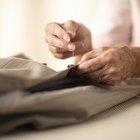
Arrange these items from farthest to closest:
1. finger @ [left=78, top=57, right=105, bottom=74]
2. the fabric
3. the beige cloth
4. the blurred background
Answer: the blurred background, the fabric, finger @ [left=78, top=57, right=105, bottom=74], the beige cloth

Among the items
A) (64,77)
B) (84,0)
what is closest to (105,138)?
(64,77)

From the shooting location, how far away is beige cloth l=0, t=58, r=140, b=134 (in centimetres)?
37

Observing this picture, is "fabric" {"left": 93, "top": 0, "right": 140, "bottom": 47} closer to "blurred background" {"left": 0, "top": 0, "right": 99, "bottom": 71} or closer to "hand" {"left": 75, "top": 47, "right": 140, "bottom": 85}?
"blurred background" {"left": 0, "top": 0, "right": 99, "bottom": 71}

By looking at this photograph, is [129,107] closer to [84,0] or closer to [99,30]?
[99,30]

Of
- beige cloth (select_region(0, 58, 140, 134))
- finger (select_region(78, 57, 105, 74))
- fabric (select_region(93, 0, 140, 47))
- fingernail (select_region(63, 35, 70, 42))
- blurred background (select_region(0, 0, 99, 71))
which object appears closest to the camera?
beige cloth (select_region(0, 58, 140, 134))

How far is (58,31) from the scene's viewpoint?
2.45 ft

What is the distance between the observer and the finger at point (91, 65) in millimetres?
532

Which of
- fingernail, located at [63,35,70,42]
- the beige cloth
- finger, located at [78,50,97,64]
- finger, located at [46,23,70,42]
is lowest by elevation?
the beige cloth

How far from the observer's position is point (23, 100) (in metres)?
0.38

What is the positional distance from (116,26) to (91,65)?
0.73 metres

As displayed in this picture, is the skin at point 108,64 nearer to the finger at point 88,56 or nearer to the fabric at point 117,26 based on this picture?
the finger at point 88,56

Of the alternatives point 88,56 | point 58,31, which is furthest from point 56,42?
point 88,56

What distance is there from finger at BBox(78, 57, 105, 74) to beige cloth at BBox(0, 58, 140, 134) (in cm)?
4

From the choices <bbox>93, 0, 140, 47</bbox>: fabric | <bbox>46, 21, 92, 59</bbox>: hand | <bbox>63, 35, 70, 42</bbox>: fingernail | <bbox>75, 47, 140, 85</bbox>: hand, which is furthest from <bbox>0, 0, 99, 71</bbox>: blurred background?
<bbox>75, 47, 140, 85</bbox>: hand
